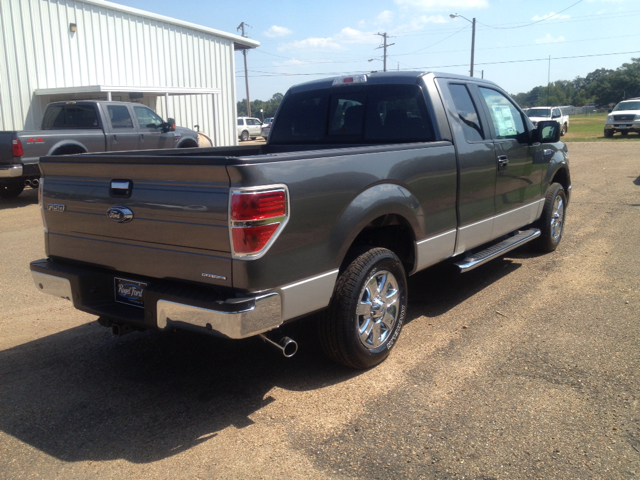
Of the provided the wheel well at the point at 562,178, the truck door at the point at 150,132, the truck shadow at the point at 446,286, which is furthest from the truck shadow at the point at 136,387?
the truck door at the point at 150,132

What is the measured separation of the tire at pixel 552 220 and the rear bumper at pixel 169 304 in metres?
4.63

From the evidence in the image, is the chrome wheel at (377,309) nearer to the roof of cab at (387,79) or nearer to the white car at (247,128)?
the roof of cab at (387,79)

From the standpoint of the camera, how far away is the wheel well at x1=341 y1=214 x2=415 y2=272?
161 inches

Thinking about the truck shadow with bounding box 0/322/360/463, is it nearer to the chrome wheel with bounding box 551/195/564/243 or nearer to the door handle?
the door handle

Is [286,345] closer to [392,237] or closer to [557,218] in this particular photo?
[392,237]

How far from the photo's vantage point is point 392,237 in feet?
14.7

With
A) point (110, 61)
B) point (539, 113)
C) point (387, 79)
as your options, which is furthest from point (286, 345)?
point (539, 113)

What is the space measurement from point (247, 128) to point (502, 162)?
38.9 m

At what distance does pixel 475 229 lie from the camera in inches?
201

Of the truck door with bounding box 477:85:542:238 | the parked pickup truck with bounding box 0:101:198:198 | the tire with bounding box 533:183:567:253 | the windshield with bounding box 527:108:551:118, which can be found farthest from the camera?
the windshield with bounding box 527:108:551:118

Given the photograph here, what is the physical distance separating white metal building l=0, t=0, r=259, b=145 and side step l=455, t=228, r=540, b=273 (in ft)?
43.4

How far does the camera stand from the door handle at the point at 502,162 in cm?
532

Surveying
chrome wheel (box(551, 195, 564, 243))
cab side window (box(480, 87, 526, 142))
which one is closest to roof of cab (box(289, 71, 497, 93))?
cab side window (box(480, 87, 526, 142))

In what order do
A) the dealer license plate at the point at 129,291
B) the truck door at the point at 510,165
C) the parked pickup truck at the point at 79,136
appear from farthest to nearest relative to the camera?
the parked pickup truck at the point at 79,136
the truck door at the point at 510,165
the dealer license plate at the point at 129,291
